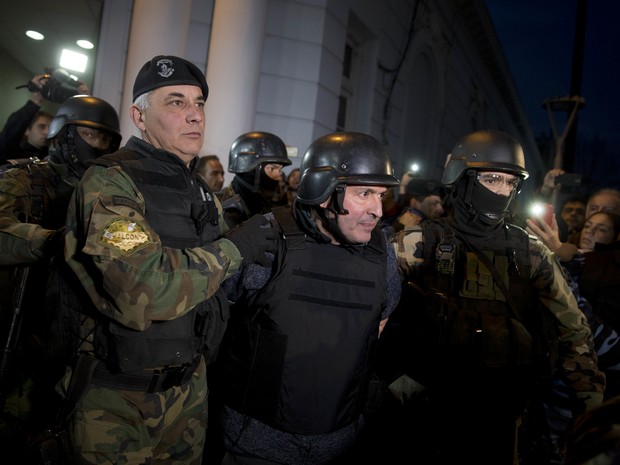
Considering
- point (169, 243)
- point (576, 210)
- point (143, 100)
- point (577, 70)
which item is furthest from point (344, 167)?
point (577, 70)

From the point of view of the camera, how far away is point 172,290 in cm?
151

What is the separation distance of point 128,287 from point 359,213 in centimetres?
106

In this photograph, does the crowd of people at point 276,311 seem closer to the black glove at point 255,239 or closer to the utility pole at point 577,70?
the black glove at point 255,239

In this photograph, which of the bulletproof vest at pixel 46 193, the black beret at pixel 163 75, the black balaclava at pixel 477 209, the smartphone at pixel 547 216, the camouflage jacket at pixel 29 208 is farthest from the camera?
the smartphone at pixel 547 216

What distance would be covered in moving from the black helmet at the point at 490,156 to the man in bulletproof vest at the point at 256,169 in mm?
1662

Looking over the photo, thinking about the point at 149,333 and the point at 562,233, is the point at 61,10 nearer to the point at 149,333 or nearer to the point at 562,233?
the point at 149,333

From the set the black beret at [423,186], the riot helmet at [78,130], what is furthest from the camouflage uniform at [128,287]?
the black beret at [423,186]

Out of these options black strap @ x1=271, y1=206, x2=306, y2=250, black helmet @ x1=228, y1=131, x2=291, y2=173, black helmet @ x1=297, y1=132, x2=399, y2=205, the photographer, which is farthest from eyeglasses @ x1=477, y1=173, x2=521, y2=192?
the photographer

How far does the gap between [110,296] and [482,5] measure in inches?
766

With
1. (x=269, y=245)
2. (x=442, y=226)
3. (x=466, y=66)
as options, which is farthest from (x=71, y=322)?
(x=466, y=66)

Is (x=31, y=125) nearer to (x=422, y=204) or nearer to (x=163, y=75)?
(x=163, y=75)

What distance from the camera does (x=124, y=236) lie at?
150cm

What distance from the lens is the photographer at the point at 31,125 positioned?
3.79 metres

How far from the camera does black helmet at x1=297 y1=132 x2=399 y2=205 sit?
201 cm
